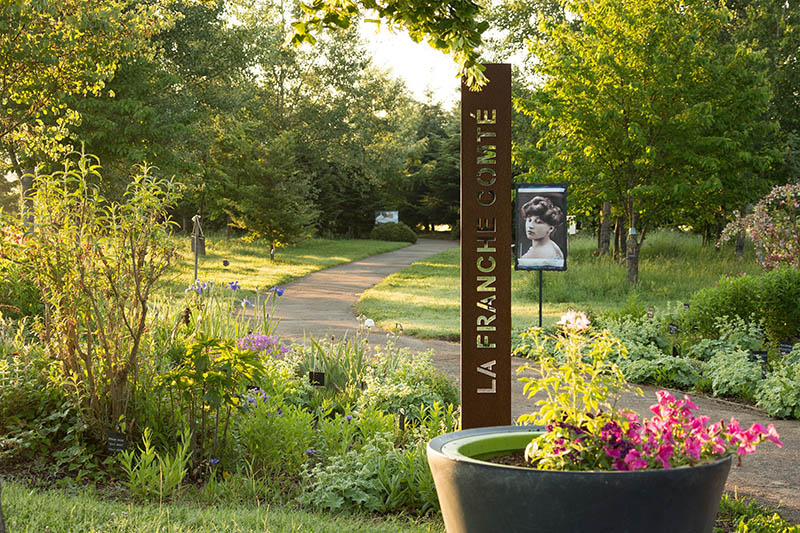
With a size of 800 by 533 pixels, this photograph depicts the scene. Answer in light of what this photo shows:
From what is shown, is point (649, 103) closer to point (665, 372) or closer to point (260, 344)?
point (665, 372)

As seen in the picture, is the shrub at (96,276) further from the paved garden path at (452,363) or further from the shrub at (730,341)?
the shrub at (730,341)

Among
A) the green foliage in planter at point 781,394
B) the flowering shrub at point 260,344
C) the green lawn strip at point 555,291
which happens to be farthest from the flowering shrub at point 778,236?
the flowering shrub at point 260,344

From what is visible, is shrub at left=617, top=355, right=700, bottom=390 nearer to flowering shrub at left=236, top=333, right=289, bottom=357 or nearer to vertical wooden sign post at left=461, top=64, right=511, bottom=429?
flowering shrub at left=236, top=333, right=289, bottom=357

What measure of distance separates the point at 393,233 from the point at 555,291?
90.6ft

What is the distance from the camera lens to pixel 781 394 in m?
6.66

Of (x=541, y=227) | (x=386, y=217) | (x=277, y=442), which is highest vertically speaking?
(x=386, y=217)

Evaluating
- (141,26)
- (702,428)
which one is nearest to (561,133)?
(141,26)

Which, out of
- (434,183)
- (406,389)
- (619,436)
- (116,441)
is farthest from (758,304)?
A: (434,183)

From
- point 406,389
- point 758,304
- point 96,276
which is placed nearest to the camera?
point 96,276

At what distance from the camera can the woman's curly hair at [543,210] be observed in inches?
402

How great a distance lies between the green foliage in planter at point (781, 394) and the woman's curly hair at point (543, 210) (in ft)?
12.2

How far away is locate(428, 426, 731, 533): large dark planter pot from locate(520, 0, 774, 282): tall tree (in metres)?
14.2

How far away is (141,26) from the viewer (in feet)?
49.0

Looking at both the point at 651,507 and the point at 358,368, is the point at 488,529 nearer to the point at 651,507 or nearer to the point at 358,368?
the point at 651,507
